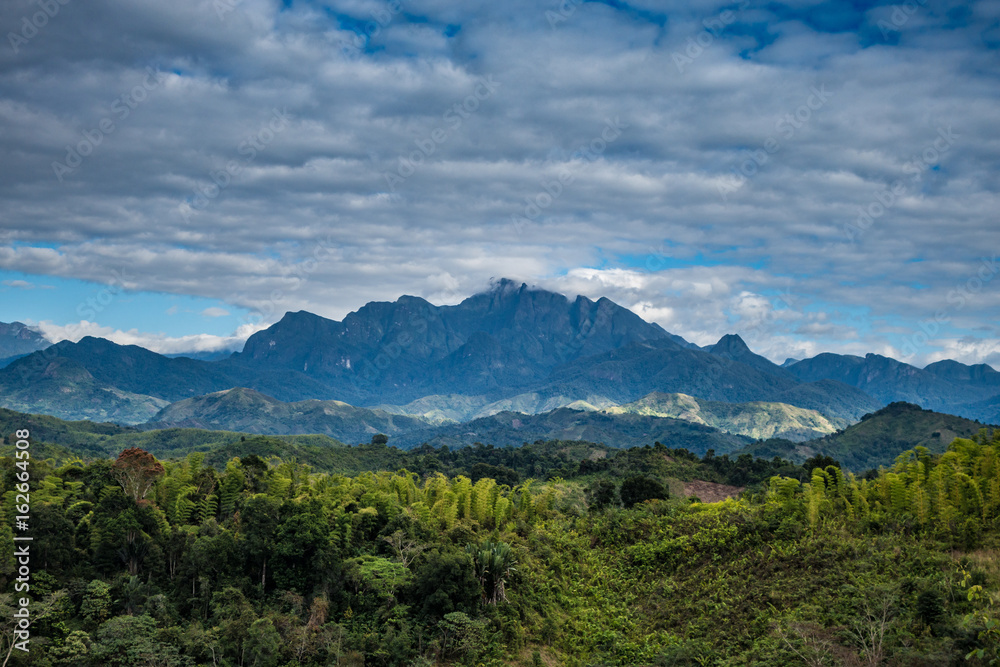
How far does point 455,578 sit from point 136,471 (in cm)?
1222

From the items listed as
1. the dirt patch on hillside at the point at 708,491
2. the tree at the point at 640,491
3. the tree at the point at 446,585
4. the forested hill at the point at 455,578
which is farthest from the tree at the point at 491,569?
the dirt patch on hillside at the point at 708,491

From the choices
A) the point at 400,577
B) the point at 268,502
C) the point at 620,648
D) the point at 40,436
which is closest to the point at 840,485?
the point at 620,648

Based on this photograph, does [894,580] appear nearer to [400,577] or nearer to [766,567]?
[766,567]

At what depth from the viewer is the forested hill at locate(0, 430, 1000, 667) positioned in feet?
64.8

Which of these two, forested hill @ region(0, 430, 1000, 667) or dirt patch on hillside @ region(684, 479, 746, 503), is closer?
forested hill @ region(0, 430, 1000, 667)

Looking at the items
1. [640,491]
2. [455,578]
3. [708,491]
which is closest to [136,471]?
[455,578]

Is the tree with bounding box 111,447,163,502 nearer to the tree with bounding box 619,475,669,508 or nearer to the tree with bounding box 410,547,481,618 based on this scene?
the tree with bounding box 410,547,481,618

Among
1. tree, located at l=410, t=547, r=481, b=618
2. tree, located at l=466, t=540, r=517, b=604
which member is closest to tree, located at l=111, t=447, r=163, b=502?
tree, located at l=410, t=547, r=481, b=618

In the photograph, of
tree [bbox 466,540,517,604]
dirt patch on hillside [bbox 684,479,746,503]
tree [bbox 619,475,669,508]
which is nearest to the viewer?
tree [bbox 466,540,517,604]

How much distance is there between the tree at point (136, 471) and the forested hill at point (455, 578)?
0.24 feet

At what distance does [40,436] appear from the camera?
612ft

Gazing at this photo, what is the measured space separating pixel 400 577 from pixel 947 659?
16.3 m

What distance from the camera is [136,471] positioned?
80.0 ft

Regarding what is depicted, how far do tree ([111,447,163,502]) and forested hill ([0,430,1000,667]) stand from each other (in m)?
0.07
